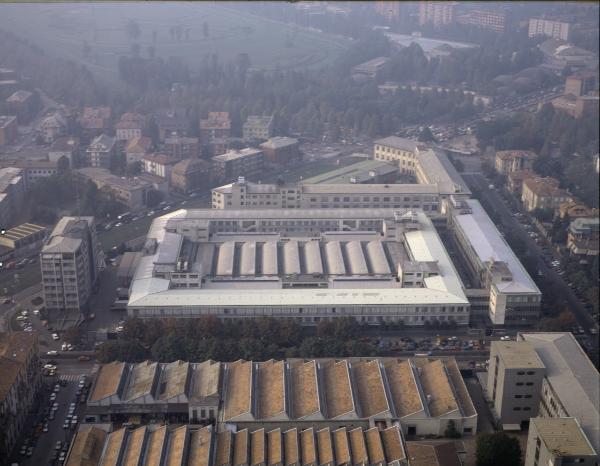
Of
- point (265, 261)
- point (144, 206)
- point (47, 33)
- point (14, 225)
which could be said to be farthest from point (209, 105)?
point (265, 261)

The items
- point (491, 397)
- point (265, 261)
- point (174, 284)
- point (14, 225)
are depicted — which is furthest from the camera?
point (14, 225)

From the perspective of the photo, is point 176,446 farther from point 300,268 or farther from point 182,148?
point 182,148

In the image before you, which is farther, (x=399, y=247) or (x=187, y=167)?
(x=187, y=167)

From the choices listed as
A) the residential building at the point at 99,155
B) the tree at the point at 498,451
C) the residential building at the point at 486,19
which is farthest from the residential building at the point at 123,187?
the residential building at the point at 486,19

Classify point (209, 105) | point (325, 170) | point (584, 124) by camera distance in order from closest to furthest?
point (325, 170), point (584, 124), point (209, 105)

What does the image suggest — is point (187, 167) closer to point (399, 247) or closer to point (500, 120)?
point (399, 247)
